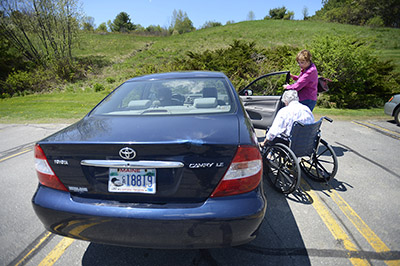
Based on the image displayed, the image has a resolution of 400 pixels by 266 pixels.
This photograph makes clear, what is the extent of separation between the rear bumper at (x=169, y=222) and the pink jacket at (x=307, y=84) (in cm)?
280

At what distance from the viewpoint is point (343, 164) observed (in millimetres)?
4090

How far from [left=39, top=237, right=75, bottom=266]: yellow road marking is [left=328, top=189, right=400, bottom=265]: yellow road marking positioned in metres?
2.88

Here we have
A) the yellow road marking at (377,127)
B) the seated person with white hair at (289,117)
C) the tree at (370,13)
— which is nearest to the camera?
the seated person with white hair at (289,117)

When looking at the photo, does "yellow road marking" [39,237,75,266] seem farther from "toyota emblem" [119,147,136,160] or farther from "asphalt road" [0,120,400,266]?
"toyota emblem" [119,147,136,160]

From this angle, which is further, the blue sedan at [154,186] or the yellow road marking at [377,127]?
the yellow road marking at [377,127]

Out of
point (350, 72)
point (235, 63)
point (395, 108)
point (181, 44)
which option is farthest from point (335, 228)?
point (181, 44)

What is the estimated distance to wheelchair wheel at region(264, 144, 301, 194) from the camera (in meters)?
2.83

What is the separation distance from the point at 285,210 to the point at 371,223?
881mm

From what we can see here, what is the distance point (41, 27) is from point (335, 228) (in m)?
24.8

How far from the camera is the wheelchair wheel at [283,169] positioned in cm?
283

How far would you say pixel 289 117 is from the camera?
3.01 m

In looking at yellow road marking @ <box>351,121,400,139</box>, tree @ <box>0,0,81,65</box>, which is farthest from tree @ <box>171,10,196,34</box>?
yellow road marking @ <box>351,121,400,139</box>

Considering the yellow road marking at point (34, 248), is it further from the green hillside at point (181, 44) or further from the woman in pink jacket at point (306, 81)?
the green hillside at point (181, 44)

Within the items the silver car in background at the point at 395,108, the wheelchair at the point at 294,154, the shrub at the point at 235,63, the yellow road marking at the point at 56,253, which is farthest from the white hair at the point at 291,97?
the shrub at the point at 235,63
